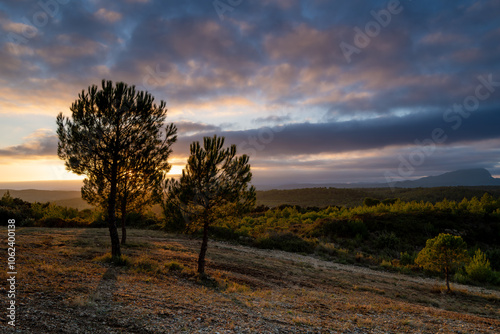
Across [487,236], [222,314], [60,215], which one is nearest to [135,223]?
[60,215]

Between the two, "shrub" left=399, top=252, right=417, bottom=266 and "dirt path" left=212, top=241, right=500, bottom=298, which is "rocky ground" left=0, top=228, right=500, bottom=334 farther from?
"shrub" left=399, top=252, right=417, bottom=266

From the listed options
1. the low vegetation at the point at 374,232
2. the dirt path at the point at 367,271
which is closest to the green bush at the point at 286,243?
the low vegetation at the point at 374,232

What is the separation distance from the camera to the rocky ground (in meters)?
6.99

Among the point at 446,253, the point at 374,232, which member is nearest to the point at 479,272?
the point at 446,253

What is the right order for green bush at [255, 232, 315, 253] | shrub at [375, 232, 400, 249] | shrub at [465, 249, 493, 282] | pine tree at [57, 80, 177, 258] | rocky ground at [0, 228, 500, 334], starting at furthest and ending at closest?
shrub at [375, 232, 400, 249] → green bush at [255, 232, 315, 253] → shrub at [465, 249, 493, 282] → pine tree at [57, 80, 177, 258] → rocky ground at [0, 228, 500, 334]

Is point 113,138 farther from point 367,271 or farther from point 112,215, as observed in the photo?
point 367,271

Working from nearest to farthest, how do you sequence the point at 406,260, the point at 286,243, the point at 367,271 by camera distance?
the point at 367,271, the point at 406,260, the point at 286,243

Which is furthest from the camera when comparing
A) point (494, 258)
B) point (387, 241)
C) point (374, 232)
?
point (374, 232)

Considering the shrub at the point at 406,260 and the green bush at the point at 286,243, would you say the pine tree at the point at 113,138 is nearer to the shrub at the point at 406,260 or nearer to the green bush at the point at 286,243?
the green bush at the point at 286,243

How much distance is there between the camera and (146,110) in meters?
14.5

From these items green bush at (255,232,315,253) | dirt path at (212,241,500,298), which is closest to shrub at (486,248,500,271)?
dirt path at (212,241,500,298)

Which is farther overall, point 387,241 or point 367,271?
point 387,241

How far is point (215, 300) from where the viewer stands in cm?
1004

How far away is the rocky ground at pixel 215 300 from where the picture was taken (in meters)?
6.99
